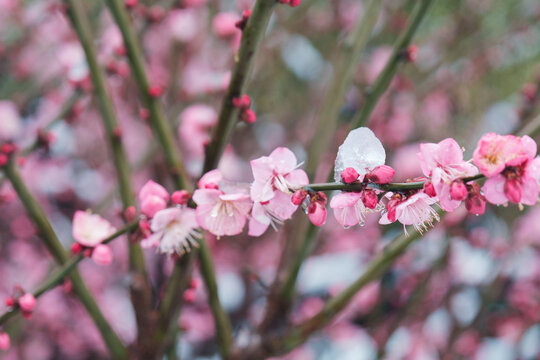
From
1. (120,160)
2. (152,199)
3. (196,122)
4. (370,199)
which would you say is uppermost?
(196,122)

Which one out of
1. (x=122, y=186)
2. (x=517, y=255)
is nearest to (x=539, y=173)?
(x=122, y=186)

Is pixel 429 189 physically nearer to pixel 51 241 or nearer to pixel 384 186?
pixel 384 186

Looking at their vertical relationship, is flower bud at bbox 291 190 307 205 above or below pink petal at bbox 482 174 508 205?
above

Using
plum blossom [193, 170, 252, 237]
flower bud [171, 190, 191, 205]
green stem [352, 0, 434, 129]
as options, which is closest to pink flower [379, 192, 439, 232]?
plum blossom [193, 170, 252, 237]

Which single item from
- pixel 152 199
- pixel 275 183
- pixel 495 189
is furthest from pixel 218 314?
pixel 495 189

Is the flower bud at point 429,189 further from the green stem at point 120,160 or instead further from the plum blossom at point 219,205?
the green stem at point 120,160

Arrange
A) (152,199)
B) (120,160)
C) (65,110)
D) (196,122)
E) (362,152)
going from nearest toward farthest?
(362,152) → (152,199) → (120,160) → (65,110) → (196,122)

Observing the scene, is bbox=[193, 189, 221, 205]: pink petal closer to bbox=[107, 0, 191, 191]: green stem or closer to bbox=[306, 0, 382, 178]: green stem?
bbox=[107, 0, 191, 191]: green stem
